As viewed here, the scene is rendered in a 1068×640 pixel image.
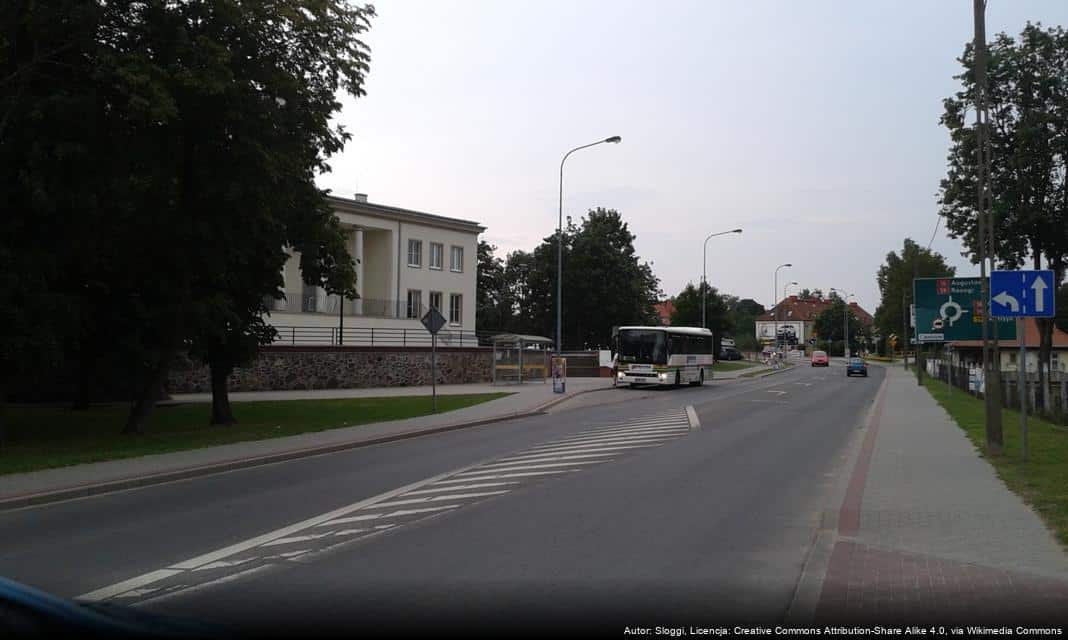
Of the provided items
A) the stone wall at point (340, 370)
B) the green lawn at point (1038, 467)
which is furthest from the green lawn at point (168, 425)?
the green lawn at point (1038, 467)

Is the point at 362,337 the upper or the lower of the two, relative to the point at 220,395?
upper

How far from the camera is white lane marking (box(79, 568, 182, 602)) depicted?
6414 mm

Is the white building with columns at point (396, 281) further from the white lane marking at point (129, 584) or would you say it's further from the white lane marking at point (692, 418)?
the white lane marking at point (129, 584)

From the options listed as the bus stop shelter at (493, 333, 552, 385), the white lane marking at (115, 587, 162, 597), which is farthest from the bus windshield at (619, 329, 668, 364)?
the white lane marking at (115, 587, 162, 597)

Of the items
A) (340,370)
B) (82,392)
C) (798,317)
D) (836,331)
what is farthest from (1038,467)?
(798,317)

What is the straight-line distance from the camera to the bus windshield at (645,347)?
137ft

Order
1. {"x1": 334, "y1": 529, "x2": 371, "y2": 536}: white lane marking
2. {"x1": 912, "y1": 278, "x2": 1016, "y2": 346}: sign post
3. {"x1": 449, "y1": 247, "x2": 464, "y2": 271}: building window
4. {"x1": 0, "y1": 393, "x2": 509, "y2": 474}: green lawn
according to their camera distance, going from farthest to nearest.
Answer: {"x1": 449, "y1": 247, "x2": 464, "y2": 271}: building window, {"x1": 912, "y1": 278, "x2": 1016, "y2": 346}: sign post, {"x1": 0, "y1": 393, "x2": 509, "y2": 474}: green lawn, {"x1": 334, "y1": 529, "x2": 371, "y2": 536}: white lane marking

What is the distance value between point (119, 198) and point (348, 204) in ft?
115

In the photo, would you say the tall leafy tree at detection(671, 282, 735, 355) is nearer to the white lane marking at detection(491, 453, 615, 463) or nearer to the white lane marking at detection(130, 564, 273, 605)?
the white lane marking at detection(491, 453, 615, 463)

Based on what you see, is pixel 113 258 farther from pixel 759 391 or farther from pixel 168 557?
pixel 759 391

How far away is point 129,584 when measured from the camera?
6.79m

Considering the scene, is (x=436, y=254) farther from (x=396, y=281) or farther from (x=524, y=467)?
(x=524, y=467)

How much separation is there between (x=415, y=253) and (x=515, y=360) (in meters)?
15.6

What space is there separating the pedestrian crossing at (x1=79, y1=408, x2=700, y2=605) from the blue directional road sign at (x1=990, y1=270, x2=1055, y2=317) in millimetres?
6608
